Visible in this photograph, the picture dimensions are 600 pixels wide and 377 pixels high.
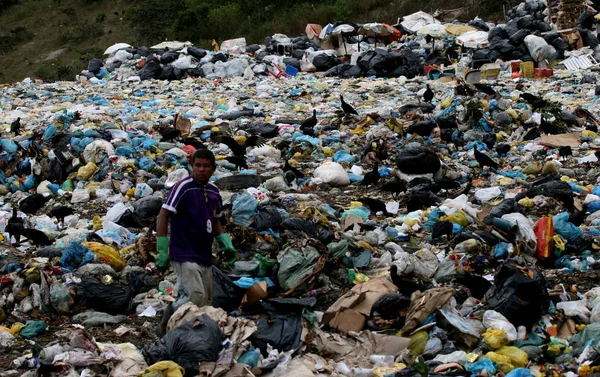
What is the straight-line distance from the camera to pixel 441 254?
17.1ft

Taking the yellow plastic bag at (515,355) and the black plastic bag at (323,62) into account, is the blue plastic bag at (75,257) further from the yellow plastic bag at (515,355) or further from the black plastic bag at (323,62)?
the black plastic bag at (323,62)

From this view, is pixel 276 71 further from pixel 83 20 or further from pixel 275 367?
pixel 83 20

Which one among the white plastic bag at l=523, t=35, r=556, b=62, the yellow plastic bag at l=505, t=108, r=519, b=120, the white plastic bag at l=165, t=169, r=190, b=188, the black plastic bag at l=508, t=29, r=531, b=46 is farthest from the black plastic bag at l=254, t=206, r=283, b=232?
the black plastic bag at l=508, t=29, r=531, b=46

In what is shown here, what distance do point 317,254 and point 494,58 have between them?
11289 millimetres

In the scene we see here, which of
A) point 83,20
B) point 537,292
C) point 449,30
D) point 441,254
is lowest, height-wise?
point 83,20

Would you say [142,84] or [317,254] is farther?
[142,84]

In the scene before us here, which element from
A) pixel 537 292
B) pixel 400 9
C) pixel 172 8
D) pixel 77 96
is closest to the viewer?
pixel 537 292

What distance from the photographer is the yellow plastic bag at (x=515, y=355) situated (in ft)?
11.7

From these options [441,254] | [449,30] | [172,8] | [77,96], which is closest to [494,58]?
[449,30]

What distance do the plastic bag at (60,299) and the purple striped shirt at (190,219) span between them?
992 millimetres

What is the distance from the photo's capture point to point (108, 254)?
5.07 m

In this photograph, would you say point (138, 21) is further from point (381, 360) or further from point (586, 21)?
point (381, 360)

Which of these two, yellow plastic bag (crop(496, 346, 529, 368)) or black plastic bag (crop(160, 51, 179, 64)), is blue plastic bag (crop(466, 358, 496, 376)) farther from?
black plastic bag (crop(160, 51, 179, 64))

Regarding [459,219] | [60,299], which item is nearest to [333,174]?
[459,219]
